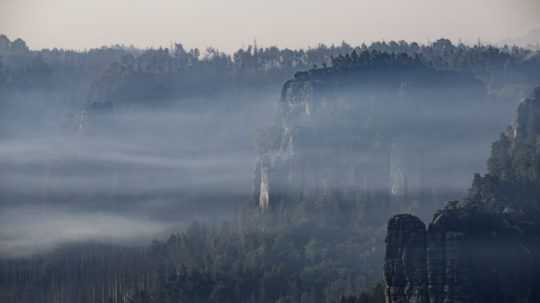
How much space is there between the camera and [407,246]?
13438 cm

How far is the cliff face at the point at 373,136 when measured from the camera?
192750mm

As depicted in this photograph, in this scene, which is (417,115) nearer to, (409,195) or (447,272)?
(409,195)

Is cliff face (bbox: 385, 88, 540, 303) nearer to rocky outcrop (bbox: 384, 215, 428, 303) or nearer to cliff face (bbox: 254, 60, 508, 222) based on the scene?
rocky outcrop (bbox: 384, 215, 428, 303)

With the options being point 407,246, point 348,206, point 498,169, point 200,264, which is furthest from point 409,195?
point 407,246

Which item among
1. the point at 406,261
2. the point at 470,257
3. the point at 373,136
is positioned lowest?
the point at 406,261

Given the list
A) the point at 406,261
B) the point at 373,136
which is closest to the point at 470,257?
the point at 406,261

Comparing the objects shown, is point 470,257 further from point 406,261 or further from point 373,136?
point 373,136

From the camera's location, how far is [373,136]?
196 metres

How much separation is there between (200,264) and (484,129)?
2815 cm

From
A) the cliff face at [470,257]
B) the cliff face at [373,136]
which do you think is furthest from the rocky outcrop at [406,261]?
the cliff face at [373,136]

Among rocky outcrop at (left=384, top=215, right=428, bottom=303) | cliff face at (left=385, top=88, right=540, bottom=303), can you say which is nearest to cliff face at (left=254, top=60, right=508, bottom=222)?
cliff face at (left=385, top=88, right=540, bottom=303)

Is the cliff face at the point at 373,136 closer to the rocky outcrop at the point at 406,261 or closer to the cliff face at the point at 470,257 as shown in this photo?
the cliff face at the point at 470,257

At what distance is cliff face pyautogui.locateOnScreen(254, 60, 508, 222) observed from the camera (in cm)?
19275

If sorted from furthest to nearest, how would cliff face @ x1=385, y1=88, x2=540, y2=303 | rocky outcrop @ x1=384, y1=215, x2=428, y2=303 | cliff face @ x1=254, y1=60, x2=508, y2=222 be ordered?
Answer: cliff face @ x1=254, y1=60, x2=508, y2=222
rocky outcrop @ x1=384, y1=215, x2=428, y2=303
cliff face @ x1=385, y1=88, x2=540, y2=303
